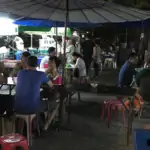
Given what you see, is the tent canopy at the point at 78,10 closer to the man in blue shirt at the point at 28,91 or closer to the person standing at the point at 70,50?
the man in blue shirt at the point at 28,91

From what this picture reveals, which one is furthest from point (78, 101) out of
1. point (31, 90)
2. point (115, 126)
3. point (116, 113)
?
point (31, 90)

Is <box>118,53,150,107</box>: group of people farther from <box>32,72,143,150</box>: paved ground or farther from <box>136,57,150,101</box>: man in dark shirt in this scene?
<box>32,72,143,150</box>: paved ground

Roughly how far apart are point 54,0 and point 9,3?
2.56 ft

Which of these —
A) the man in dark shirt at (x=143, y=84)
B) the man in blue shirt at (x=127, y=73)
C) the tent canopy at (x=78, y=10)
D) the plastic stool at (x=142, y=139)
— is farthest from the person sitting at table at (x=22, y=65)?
the plastic stool at (x=142, y=139)

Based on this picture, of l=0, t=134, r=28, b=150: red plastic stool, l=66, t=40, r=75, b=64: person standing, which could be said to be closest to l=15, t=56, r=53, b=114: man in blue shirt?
l=0, t=134, r=28, b=150: red plastic stool

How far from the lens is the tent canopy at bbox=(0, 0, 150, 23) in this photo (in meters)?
5.38

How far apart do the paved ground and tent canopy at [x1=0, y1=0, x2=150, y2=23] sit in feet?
7.15

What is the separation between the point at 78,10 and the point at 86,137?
92.5 inches

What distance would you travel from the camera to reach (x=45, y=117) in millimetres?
6168

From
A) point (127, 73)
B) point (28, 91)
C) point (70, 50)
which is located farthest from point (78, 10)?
point (70, 50)

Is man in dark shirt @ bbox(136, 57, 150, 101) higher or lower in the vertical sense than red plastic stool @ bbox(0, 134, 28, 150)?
higher

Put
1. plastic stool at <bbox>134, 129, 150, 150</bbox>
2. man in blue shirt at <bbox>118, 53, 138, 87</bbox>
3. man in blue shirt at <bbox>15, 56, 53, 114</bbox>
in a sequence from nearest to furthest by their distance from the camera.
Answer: plastic stool at <bbox>134, 129, 150, 150</bbox> → man in blue shirt at <bbox>15, 56, 53, 114</bbox> → man in blue shirt at <bbox>118, 53, 138, 87</bbox>

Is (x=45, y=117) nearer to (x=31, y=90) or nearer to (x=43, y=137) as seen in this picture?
(x=43, y=137)

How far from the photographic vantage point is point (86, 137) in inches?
229
